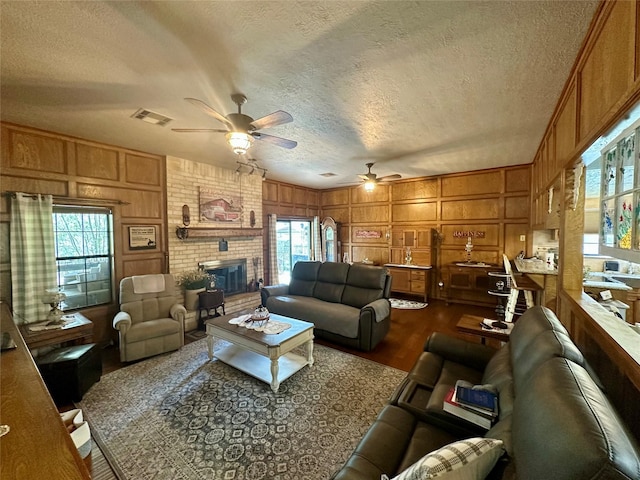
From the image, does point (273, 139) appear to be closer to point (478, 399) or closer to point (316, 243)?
point (478, 399)

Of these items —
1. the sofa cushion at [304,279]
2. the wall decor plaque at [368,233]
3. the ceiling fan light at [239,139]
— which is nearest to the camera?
the ceiling fan light at [239,139]

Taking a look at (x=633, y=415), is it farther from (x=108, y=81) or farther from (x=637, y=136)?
(x=108, y=81)

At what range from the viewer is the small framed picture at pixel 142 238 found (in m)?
3.91

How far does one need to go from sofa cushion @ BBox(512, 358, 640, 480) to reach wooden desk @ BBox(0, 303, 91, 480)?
144cm

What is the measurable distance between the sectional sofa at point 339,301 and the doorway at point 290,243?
206cm

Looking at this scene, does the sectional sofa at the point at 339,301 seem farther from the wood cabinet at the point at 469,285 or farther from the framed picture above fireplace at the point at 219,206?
the wood cabinet at the point at 469,285

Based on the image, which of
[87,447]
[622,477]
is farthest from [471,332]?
[87,447]

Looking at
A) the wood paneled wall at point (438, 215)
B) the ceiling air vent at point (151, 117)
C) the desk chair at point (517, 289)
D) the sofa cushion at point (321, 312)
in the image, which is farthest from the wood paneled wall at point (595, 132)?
the ceiling air vent at point (151, 117)

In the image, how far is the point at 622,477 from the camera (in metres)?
0.57

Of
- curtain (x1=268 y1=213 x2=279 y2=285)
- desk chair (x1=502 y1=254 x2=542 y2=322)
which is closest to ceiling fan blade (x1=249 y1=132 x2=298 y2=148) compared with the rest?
desk chair (x1=502 y1=254 x2=542 y2=322)

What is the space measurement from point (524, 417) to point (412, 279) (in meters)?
4.92

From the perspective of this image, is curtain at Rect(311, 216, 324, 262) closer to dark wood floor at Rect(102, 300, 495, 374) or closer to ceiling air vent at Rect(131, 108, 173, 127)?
dark wood floor at Rect(102, 300, 495, 374)

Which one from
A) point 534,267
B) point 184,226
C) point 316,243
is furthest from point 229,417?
point 316,243

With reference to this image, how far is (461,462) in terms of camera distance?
843 mm
